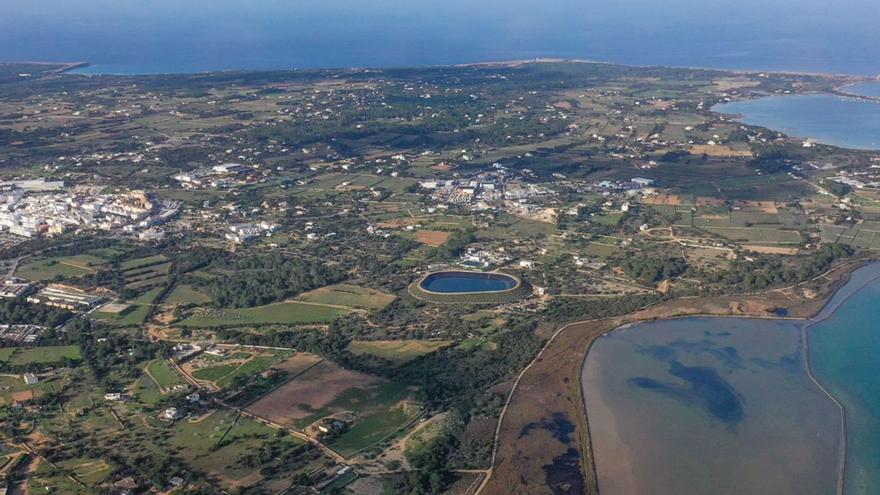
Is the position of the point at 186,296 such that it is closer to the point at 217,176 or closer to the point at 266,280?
the point at 266,280

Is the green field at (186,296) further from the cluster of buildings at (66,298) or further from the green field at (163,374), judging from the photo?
the green field at (163,374)

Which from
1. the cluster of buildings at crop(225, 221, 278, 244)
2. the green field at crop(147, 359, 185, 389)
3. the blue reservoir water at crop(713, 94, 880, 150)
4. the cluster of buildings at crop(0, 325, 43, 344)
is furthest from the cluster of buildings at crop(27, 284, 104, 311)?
the blue reservoir water at crop(713, 94, 880, 150)

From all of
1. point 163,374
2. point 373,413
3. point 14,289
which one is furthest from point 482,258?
point 14,289

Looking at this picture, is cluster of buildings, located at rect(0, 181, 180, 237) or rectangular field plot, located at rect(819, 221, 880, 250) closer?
rectangular field plot, located at rect(819, 221, 880, 250)

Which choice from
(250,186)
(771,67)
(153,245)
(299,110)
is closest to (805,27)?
(771,67)

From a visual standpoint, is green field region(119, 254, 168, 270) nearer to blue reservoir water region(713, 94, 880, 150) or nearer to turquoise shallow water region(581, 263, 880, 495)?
turquoise shallow water region(581, 263, 880, 495)

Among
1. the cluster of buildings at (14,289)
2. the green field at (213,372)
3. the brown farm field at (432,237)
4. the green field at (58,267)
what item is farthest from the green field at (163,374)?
the brown farm field at (432,237)
